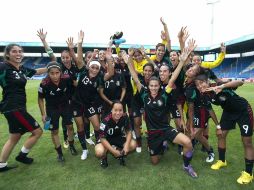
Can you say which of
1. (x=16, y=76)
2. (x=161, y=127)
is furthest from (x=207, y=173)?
(x=16, y=76)

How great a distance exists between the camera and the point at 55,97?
17.6 feet

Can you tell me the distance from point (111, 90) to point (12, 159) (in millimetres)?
2856

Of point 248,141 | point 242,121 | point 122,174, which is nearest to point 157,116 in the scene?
point 122,174

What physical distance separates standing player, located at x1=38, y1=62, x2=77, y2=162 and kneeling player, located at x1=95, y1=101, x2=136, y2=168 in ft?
3.25

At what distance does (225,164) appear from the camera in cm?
503

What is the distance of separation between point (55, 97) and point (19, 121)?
3.04 ft

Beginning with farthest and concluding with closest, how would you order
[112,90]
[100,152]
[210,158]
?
[112,90]
[210,158]
[100,152]

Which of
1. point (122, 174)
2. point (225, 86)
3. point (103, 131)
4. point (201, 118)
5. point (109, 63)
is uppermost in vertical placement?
point (109, 63)

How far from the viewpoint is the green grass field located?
428cm

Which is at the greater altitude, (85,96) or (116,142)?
(85,96)

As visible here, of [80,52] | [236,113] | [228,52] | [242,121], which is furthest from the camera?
[228,52]

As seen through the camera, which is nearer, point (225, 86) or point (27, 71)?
point (225, 86)

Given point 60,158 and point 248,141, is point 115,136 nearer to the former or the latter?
point 60,158

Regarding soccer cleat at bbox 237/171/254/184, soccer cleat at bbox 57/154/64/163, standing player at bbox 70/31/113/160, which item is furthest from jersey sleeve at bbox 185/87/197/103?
soccer cleat at bbox 57/154/64/163
